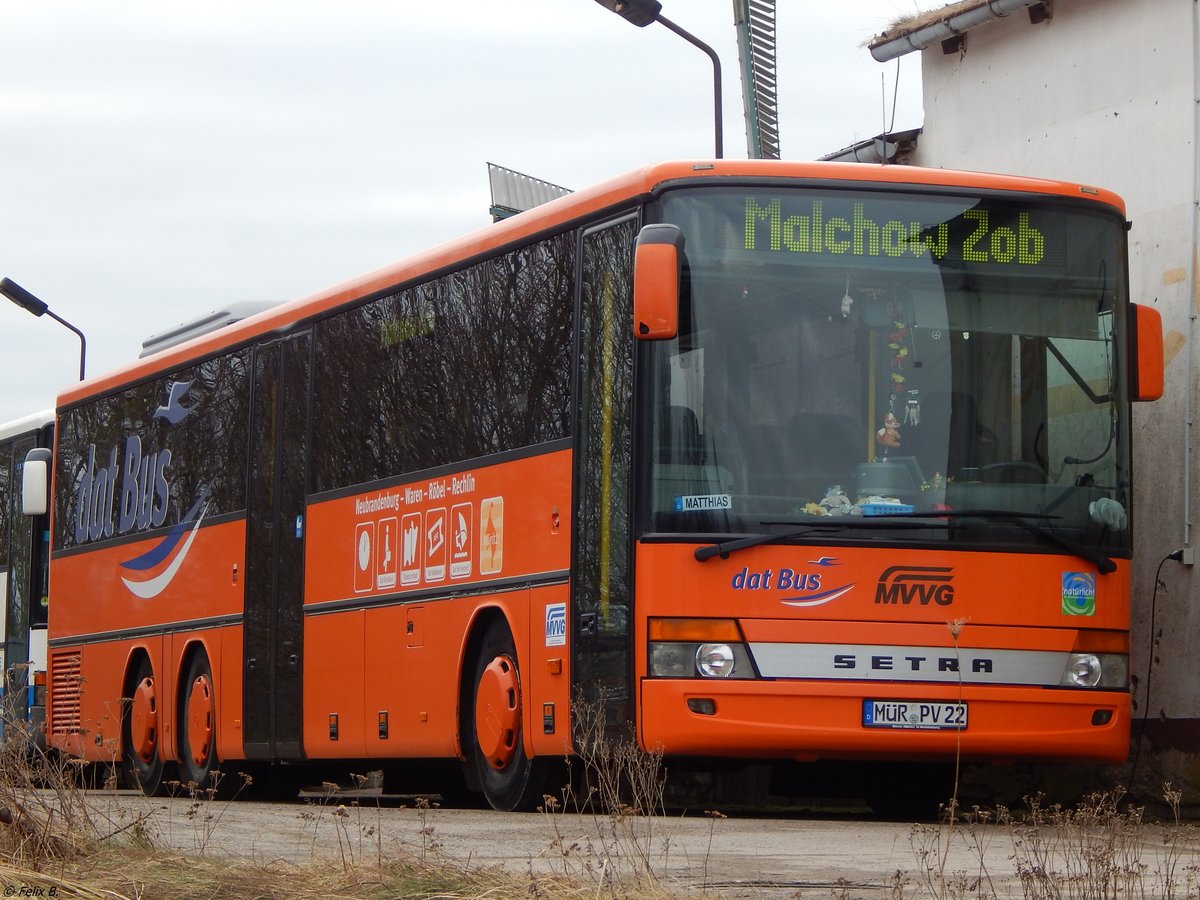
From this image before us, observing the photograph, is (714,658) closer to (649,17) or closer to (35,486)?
(649,17)

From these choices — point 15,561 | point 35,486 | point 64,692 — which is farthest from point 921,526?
point 15,561

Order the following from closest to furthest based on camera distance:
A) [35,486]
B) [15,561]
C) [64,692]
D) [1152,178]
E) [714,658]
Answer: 1. [714,658]
2. [1152,178]
3. [64,692]
4. [35,486]
5. [15,561]

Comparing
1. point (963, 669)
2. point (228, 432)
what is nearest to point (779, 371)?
point (963, 669)

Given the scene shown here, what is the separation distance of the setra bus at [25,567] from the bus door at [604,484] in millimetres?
11156

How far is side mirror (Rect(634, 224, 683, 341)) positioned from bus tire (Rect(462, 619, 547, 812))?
7.91ft

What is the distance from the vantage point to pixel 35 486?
2144 cm

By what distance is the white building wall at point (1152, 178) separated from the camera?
1352 centimetres

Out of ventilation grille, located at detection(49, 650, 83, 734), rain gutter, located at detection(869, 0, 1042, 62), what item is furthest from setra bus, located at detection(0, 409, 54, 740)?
rain gutter, located at detection(869, 0, 1042, 62)

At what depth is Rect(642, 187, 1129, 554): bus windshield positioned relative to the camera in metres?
10.9

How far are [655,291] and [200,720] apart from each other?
768cm

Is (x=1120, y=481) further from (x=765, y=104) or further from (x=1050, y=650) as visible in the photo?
(x=765, y=104)

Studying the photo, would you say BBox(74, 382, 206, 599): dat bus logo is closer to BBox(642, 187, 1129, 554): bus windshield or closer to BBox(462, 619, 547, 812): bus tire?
BBox(462, 619, 547, 812): bus tire

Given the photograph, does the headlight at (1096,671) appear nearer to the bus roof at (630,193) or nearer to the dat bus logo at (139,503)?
the bus roof at (630,193)

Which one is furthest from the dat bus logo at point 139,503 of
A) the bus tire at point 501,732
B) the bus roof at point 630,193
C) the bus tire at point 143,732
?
the bus tire at point 501,732
